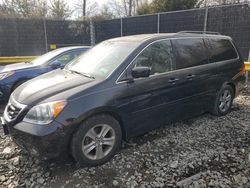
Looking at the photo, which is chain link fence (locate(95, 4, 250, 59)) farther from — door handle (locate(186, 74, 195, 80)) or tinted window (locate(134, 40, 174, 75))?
tinted window (locate(134, 40, 174, 75))

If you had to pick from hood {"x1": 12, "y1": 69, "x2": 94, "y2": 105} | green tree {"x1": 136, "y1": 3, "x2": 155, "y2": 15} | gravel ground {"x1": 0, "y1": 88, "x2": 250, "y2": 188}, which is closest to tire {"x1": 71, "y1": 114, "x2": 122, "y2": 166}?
gravel ground {"x1": 0, "y1": 88, "x2": 250, "y2": 188}

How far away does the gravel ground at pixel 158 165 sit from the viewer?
9.33 ft

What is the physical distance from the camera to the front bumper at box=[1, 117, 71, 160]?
106 inches

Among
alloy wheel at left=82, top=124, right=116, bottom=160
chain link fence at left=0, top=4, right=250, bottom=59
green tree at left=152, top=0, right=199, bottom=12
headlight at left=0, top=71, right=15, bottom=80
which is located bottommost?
alloy wheel at left=82, top=124, right=116, bottom=160

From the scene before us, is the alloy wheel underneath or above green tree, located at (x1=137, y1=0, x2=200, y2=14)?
underneath

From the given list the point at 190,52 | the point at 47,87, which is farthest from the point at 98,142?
the point at 190,52

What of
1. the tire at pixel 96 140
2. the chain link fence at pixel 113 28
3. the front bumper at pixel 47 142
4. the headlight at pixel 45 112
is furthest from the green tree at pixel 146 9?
the front bumper at pixel 47 142

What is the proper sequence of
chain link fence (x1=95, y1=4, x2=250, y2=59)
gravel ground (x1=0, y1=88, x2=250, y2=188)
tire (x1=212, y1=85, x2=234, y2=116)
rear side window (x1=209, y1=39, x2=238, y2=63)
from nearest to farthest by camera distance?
gravel ground (x1=0, y1=88, x2=250, y2=188) → rear side window (x1=209, y1=39, x2=238, y2=63) → tire (x1=212, y1=85, x2=234, y2=116) → chain link fence (x1=95, y1=4, x2=250, y2=59)

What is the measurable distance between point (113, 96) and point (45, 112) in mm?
892

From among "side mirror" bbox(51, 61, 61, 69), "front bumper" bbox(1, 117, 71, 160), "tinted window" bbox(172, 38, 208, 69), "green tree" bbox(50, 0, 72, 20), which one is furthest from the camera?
"green tree" bbox(50, 0, 72, 20)

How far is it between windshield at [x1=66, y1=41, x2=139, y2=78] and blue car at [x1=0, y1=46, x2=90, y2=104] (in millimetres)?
1955

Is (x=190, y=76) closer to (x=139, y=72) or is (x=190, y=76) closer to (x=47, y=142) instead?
(x=139, y=72)

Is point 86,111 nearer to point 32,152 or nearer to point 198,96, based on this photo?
point 32,152

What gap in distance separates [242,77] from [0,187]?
5140mm
